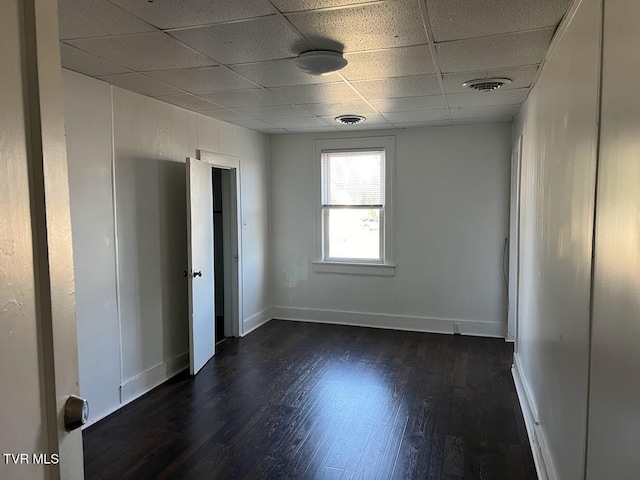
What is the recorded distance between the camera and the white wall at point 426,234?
5.13m

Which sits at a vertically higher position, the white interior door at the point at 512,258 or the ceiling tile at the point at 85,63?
the ceiling tile at the point at 85,63

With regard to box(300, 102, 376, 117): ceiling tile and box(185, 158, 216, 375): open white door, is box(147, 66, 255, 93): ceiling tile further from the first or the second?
box(300, 102, 376, 117): ceiling tile

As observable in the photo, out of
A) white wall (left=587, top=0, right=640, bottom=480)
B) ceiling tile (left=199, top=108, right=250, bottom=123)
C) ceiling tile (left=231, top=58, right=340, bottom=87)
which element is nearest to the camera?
white wall (left=587, top=0, right=640, bottom=480)

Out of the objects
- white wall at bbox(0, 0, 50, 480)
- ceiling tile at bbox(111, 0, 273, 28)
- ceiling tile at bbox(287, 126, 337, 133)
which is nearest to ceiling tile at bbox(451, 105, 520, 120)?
ceiling tile at bbox(287, 126, 337, 133)

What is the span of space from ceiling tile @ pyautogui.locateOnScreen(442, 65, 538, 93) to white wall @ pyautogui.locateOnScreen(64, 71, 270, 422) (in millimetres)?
2369

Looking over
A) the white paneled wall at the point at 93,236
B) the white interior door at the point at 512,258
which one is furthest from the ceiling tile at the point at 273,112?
the white interior door at the point at 512,258

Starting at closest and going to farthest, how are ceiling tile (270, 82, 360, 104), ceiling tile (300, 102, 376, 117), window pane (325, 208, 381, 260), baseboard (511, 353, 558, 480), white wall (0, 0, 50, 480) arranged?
1. white wall (0, 0, 50, 480)
2. baseboard (511, 353, 558, 480)
3. ceiling tile (270, 82, 360, 104)
4. ceiling tile (300, 102, 376, 117)
5. window pane (325, 208, 381, 260)

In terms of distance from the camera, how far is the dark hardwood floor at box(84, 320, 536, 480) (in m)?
2.66

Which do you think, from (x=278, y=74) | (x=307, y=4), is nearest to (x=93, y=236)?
(x=278, y=74)

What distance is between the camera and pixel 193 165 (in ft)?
13.3

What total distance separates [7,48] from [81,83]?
2687 mm

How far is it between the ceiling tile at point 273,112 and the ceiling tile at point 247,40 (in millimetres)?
1426

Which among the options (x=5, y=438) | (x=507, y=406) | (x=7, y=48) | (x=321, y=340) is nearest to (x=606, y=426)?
(x=5, y=438)

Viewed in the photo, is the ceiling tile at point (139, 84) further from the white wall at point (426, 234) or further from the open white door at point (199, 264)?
the white wall at point (426, 234)
